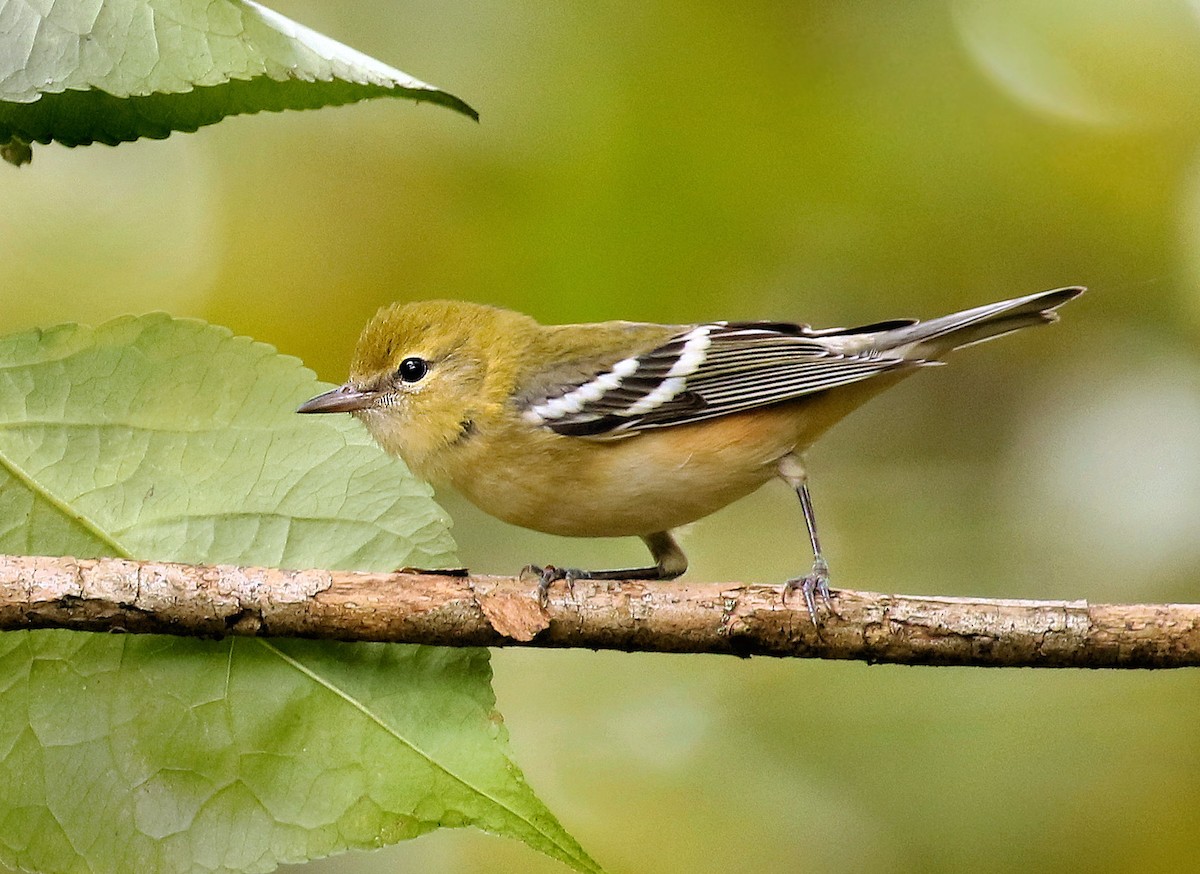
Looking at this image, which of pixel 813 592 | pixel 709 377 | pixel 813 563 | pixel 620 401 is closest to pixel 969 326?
pixel 709 377

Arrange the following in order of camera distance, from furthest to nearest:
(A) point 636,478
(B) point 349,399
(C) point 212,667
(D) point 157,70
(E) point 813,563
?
(B) point 349,399 → (A) point 636,478 → (E) point 813,563 → (C) point 212,667 → (D) point 157,70

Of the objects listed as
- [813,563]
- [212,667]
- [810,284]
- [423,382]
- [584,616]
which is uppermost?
[810,284]

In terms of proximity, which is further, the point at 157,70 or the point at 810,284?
the point at 810,284

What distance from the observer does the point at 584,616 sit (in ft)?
7.35

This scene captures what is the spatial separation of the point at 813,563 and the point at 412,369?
1.58 meters

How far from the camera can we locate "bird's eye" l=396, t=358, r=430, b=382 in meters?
3.94

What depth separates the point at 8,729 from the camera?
201 centimetres

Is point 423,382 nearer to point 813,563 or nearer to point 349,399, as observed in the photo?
point 349,399

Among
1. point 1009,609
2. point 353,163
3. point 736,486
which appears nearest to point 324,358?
point 353,163

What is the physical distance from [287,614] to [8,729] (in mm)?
525

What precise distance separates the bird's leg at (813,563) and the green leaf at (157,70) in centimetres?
112

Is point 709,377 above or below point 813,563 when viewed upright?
above

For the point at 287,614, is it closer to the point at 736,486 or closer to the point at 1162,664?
the point at 1162,664

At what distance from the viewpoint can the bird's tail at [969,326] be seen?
3.38 metres
